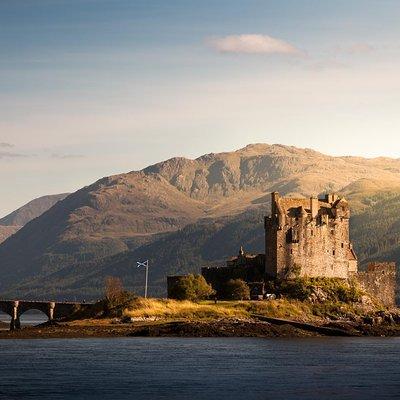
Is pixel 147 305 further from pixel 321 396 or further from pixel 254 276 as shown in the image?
pixel 321 396

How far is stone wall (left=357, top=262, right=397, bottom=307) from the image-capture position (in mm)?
193000

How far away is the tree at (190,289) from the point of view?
586 feet

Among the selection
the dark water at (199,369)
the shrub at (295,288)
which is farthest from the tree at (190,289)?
the dark water at (199,369)

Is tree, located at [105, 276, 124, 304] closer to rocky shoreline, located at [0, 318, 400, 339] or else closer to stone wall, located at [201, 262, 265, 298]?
rocky shoreline, located at [0, 318, 400, 339]

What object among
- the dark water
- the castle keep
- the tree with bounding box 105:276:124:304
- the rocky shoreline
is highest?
the castle keep

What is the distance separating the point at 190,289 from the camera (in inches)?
7052

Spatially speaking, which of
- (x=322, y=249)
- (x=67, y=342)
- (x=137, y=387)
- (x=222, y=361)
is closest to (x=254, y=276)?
(x=322, y=249)

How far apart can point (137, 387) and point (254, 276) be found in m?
84.4

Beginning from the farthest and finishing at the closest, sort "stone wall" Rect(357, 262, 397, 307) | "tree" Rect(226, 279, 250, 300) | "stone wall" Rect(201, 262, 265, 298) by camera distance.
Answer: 1. "stone wall" Rect(357, 262, 397, 307)
2. "stone wall" Rect(201, 262, 265, 298)
3. "tree" Rect(226, 279, 250, 300)

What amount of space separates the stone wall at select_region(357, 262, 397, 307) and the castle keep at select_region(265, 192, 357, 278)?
531 centimetres

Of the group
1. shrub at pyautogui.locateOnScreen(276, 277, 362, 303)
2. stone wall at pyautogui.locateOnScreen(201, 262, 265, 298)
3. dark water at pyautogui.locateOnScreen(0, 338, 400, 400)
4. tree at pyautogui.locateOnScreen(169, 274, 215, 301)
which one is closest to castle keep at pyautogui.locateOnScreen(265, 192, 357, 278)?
shrub at pyautogui.locateOnScreen(276, 277, 362, 303)

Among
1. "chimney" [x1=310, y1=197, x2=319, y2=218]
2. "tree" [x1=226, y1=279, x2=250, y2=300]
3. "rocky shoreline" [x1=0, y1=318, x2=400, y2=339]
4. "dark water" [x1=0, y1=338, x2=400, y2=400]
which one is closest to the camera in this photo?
"dark water" [x1=0, y1=338, x2=400, y2=400]

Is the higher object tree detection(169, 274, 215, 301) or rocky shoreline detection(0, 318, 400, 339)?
tree detection(169, 274, 215, 301)

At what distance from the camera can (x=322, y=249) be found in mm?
183500
